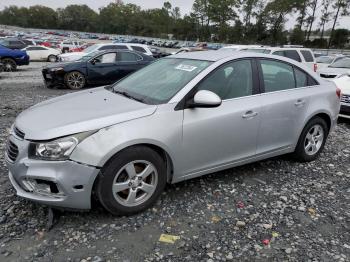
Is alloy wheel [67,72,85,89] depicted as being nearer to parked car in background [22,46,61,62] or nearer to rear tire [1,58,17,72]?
rear tire [1,58,17,72]

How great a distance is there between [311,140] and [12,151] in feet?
12.9

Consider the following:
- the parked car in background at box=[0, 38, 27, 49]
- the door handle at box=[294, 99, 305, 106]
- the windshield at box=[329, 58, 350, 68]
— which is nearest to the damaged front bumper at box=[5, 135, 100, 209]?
the door handle at box=[294, 99, 305, 106]

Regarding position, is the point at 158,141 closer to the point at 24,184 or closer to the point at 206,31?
the point at 24,184

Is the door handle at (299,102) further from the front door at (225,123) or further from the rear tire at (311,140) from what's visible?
the front door at (225,123)

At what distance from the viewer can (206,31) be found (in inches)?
3839

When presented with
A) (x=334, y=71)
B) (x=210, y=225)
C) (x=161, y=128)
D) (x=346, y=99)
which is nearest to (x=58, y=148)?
(x=161, y=128)

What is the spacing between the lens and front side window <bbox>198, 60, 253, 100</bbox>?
3847 millimetres

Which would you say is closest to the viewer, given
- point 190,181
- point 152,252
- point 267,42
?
point 152,252

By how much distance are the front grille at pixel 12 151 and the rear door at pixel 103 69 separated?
29.5 feet

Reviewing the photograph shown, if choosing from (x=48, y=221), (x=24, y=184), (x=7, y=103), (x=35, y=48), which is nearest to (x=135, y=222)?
(x=48, y=221)

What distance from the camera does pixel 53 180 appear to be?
2975 mm

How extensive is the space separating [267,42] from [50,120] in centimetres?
7727

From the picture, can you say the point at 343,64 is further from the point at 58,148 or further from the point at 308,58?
the point at 58,148

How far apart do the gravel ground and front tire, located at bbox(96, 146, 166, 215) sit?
158 millimetres
